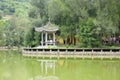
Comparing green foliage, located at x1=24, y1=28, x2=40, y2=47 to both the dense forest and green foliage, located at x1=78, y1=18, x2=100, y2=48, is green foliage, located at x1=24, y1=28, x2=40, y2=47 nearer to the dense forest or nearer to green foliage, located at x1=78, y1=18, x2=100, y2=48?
the dense forest

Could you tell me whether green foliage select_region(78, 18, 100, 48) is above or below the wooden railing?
above

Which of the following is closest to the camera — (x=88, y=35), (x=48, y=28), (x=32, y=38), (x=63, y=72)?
(x=63, y=72)

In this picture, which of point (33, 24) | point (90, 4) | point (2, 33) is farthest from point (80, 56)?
point (2, 33)

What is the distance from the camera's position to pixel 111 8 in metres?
27.1

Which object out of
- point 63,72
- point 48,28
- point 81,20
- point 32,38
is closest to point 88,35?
point 81,20

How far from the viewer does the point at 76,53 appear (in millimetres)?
29281

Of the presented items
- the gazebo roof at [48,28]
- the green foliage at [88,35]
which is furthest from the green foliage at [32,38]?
the green foliage at [88,35]

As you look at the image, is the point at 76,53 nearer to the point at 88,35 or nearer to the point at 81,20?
the point at 88,35

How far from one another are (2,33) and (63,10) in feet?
44.4

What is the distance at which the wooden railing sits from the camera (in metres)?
28.4

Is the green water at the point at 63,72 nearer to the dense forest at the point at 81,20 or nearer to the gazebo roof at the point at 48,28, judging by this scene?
the dense forest at the point at 81,20

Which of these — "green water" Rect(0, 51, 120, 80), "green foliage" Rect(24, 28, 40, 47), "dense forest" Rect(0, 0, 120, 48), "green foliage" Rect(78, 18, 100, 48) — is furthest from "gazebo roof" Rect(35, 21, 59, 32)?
"green water" Rect(0, 51, 120, 80)

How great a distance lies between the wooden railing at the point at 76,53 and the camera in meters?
28.4

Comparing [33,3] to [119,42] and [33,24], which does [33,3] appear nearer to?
[33,24]
